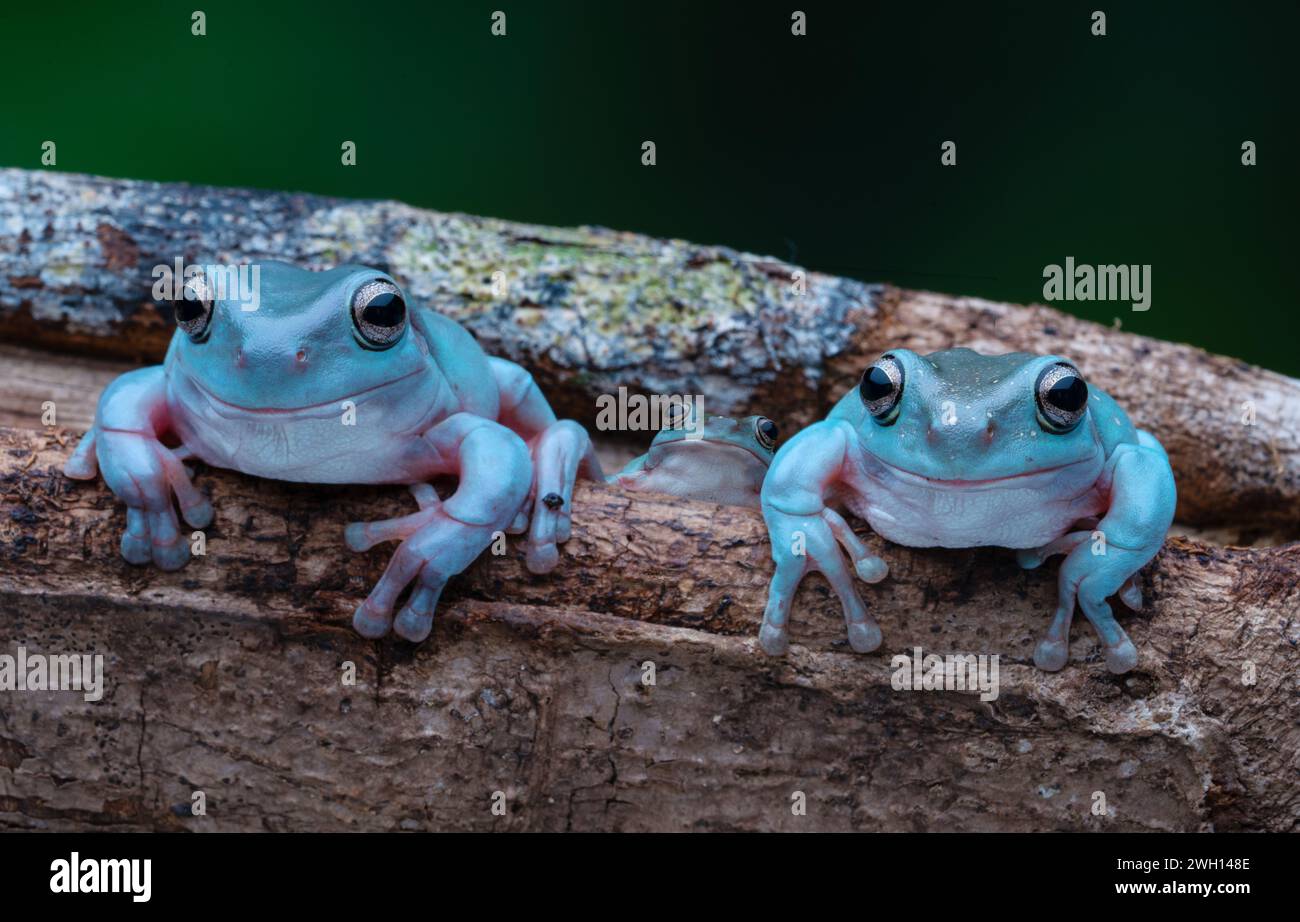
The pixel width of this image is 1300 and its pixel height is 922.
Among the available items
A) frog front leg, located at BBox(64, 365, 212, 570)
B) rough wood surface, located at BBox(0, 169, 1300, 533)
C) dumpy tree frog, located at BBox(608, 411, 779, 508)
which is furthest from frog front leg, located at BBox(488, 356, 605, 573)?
rough wood surface, located at BBox(0, 169, 1300, 533)

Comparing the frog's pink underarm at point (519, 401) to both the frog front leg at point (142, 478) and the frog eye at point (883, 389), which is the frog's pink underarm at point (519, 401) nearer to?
the frog front leg at point (142, 478)

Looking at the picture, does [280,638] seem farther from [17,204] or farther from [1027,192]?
[1027,192]

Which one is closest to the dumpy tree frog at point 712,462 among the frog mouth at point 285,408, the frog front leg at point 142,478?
the frog mouth at point 285,408

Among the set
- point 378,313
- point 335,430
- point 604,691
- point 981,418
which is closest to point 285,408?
point 335,430

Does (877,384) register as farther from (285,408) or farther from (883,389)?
(285,408)

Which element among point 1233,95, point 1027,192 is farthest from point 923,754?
point 1233,95
